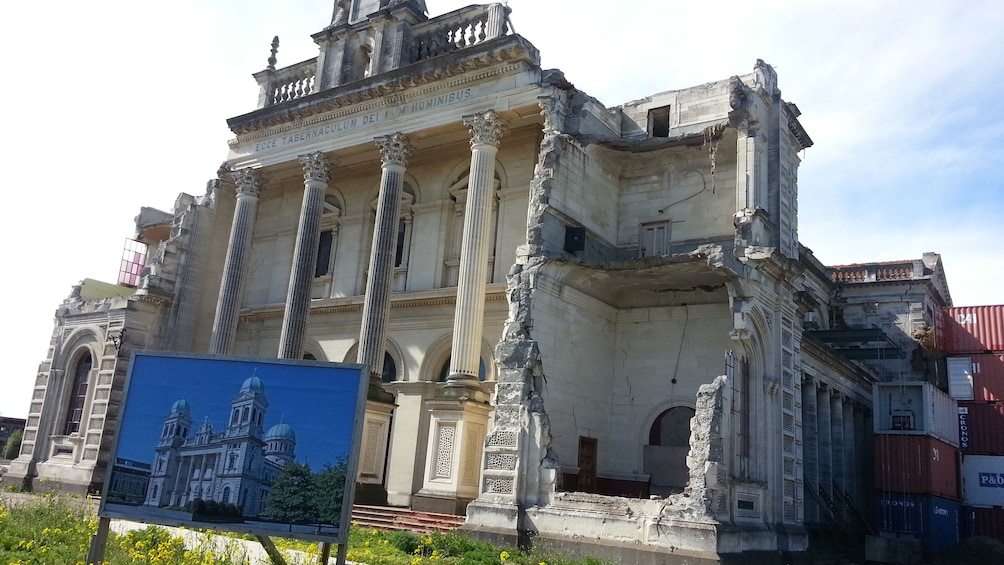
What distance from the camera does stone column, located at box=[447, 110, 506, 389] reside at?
74.1ft

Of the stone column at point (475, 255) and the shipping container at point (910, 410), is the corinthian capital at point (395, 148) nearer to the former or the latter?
the stone column at point (475, 255)

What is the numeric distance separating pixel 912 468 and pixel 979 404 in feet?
27.2

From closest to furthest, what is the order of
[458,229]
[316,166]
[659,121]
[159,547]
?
[159,547] → [659,121] → [458,229] → [316,166]

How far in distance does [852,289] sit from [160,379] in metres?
35.0

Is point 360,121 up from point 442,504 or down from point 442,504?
up

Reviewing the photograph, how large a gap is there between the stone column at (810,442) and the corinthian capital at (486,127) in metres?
11.2

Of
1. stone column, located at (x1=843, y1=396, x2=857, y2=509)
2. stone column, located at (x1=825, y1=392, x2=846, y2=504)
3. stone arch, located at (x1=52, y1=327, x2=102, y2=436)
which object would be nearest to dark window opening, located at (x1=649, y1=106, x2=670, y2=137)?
stone column, located at (x1=825, y1=392, x2=846, y2=504)

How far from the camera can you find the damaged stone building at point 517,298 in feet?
60.4

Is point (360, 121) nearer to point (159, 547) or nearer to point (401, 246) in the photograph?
point (401, 246)

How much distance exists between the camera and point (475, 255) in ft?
76.9

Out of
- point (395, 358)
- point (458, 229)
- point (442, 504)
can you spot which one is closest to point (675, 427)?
point (442, 504)

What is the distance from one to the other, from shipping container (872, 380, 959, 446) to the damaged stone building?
121 centimetres

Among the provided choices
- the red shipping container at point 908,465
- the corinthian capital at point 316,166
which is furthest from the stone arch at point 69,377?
the red shipping container at point 908,465

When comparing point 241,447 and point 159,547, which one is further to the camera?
point 159,547
